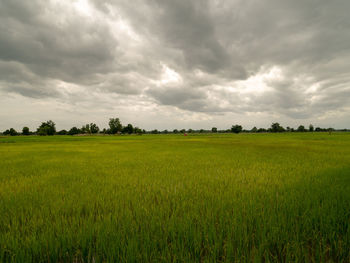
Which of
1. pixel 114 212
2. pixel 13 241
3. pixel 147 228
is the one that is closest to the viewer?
pixel 13 241

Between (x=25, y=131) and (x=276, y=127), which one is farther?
(x=276, y=127)

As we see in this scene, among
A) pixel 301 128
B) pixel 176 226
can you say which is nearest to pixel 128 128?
pixel 176 226

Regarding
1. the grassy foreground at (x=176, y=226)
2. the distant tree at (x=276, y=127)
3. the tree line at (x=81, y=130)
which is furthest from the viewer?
the distant tree at (x=276, y=127)

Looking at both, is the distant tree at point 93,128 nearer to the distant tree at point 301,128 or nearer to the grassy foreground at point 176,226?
the grassy foreground at point 176,226

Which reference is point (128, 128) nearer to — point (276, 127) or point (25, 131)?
point (25, 131)

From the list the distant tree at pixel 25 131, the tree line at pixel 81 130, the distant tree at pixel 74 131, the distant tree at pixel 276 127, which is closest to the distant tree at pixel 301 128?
the distant tree at pixel 276 127

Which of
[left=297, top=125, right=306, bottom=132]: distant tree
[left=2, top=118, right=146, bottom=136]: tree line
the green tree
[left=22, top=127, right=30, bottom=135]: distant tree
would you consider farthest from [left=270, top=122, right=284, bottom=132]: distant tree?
[left=22, top=127, right=30, bottom=135]: distant tree

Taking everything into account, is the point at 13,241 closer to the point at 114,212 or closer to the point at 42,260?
the point at 42,260

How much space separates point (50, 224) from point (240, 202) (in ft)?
12.7

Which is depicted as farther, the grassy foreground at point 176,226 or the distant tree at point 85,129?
the distant tree at point 85,129

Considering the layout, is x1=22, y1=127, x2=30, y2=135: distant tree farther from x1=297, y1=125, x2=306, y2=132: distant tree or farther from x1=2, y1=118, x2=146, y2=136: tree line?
x1=297, y1=125, x2=306, y2=132: distant tree

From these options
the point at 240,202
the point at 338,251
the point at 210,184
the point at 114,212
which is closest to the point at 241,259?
the point at 338,251

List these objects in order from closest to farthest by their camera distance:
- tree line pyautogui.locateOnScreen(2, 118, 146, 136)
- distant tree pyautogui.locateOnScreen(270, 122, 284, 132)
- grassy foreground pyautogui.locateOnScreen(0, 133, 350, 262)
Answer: grassy foreground pyautogui.locateOnScreen(0, 133, 350, 262) → tree line pyautogui.locateOnScreen(2, 118, 146, 136) → distant tree pyautogui.locateOnScreen(270, 122, 284, 132)

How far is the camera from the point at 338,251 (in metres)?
1.92
